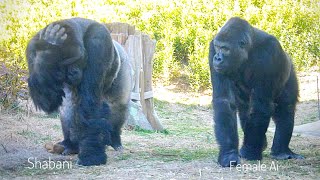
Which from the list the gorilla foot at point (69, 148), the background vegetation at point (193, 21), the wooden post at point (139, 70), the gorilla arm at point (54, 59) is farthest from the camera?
the background vegetation at point (193, 21)

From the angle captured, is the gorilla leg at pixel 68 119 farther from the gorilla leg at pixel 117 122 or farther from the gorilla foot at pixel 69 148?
the gorilla leg at pixel 117 122

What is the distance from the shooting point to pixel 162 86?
11.1 metres

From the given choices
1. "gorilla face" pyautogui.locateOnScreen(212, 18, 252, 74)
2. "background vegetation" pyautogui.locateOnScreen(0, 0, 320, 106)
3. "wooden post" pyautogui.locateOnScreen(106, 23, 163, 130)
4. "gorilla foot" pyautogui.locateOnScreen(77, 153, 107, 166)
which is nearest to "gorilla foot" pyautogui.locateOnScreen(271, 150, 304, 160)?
"gorilla face" pyautogui.locateOnScreen(212, 18, 252, 74)

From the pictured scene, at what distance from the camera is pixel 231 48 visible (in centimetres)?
423

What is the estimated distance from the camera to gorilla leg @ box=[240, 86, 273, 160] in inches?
173

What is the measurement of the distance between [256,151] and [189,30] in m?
7.23

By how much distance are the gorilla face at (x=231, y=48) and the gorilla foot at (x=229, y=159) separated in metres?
0.63

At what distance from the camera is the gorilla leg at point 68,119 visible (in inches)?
177

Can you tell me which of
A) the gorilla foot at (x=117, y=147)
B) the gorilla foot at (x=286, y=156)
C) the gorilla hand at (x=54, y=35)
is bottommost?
the gorilla foot at (x=117, y=147)

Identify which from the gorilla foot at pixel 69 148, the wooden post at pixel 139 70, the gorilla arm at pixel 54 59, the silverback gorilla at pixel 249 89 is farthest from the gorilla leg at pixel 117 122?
the wooden post at pixel 139 70

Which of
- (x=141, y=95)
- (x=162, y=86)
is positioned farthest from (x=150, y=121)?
(x=162, y=86)

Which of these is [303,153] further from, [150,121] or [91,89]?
[150,121]

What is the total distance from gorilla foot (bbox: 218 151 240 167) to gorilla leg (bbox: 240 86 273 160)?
15.1 inches

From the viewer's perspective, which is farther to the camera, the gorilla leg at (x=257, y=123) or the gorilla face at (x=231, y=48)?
the gorilla leg at (x=257, y=123)
